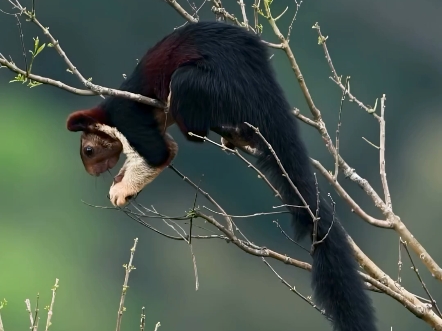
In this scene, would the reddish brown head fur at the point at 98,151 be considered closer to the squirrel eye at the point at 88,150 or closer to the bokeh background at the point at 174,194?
the squirrel eye at the point at 88,150

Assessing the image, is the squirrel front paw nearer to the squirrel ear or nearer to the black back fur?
the black back fur

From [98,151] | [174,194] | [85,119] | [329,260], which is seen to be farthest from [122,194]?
[174,194]

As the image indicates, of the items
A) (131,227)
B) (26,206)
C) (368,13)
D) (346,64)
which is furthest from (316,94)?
(26,206)

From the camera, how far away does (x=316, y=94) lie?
1131cm

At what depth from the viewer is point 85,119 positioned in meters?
5.40

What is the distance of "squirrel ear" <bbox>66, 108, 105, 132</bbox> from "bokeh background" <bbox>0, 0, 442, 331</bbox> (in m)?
4.47

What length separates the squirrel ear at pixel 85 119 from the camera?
5.35m

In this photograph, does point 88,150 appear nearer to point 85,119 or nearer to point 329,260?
point 85,119

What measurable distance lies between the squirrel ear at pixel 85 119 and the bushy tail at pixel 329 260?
139cm

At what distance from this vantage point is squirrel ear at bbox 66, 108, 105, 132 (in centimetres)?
535

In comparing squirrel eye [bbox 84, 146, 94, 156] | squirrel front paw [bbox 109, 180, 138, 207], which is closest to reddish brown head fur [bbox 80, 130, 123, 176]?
squirrel eye [bbox 84, 146, 94, 156]

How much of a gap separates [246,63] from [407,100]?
8261mm

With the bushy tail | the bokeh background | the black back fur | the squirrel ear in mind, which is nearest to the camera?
the bushy tail

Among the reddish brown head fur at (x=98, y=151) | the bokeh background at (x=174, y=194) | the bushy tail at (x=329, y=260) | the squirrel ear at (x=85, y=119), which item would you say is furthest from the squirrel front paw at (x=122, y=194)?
the bokeh background at (x=174, y=194)
